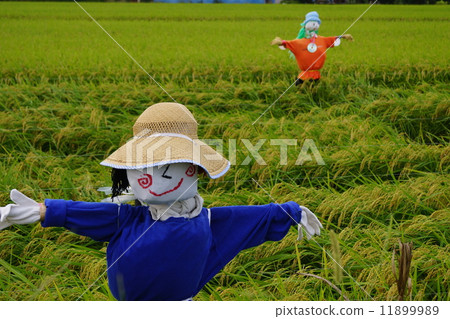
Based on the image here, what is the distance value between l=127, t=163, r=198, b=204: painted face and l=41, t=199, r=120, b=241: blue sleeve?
10 centimetres

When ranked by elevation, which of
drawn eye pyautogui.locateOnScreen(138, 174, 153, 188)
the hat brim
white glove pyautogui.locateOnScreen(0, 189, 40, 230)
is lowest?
white glove pyautogui.locateOnScreen(0, 189, 40, 230)

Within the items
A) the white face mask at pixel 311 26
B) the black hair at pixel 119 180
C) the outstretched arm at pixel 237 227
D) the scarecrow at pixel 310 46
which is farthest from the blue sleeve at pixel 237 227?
the white face mask at pixel 311 26

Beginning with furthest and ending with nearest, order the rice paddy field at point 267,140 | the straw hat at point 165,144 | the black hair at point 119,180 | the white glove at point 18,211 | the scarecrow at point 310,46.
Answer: the scarecrow at point 310,46, the rice paddy field at point 267,140, the black hair at point 119,180, the straw hat at point 165,144, the white glove at point 18,211

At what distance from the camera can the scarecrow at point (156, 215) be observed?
145 cm

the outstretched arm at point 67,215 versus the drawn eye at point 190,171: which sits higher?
the drawn eye at point 190,171

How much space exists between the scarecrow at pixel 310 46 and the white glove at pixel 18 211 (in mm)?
3413

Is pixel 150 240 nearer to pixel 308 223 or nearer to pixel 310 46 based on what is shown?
pixel 308 223

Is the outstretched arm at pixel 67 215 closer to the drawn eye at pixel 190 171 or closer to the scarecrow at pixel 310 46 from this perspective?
the drawn eye at pixel 190 171

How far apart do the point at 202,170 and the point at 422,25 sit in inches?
279

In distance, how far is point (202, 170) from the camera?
1560 millimetres

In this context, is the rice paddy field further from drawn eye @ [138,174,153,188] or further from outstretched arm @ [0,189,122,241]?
drawn eye @ [138,174,153,188]

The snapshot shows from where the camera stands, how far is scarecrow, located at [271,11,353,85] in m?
4.52

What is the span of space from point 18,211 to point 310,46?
11.8 feet

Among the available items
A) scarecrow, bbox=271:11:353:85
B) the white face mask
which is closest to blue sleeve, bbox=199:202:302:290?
scarecrow, bbox=271:11:353:85
